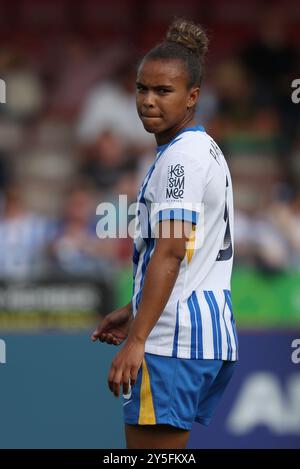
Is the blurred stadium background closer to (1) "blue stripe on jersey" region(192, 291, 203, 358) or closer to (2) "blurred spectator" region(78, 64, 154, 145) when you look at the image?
(2) "blurred spectator" region(78, 64, 154, 145)

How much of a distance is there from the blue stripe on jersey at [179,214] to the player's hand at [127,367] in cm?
47

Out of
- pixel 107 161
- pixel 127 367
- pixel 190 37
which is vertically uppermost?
pixel 107 161

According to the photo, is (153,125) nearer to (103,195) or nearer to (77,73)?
(103,195)

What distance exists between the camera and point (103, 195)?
838cm

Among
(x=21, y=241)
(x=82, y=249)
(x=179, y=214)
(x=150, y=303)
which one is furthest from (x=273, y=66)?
(x=150, y=303)

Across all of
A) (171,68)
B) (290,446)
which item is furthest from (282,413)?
(171,68)

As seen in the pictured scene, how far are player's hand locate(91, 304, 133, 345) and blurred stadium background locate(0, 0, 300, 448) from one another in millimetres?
2322

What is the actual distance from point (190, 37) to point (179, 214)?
0.79 metres

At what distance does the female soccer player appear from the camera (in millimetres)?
3711

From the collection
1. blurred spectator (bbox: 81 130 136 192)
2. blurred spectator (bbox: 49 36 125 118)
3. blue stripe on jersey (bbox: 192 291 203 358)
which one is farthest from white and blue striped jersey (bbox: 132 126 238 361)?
blurred spectator (bbox: 49 36 125 118)

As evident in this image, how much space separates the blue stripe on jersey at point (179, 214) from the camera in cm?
368

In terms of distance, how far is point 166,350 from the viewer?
3.80 meters

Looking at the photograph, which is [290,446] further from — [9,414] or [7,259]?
[7,259]

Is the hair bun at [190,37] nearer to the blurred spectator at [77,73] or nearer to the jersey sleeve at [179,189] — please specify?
the jersey sleeve at [179,189]
